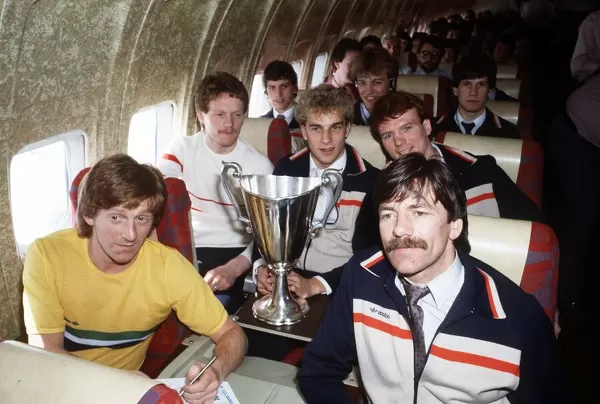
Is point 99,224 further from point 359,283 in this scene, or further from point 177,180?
point 359,283

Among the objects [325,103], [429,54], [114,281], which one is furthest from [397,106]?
[429,54]

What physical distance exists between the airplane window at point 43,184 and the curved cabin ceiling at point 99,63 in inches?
3.4

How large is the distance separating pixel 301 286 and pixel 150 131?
2.35 metres

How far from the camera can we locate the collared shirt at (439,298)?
1888 millimetres

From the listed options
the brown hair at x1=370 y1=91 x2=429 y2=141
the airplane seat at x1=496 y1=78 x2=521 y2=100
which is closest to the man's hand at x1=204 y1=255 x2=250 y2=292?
the brown hair at x1=370 y1=91 x2=429 y2=141

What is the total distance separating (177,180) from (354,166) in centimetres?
117

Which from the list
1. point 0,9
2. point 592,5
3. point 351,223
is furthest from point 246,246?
point 592,5

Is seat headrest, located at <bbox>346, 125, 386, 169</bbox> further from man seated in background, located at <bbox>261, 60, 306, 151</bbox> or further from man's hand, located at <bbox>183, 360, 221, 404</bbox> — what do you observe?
man's hand, located at <bbox>183, 360, 221, 404</bbox>

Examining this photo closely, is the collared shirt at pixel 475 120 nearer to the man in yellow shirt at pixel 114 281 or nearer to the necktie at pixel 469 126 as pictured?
the necktie at pixel 469 126

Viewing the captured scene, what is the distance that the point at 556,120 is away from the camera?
4980mm

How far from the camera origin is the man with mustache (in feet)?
5.87

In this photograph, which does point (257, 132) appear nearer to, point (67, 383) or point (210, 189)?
point (210, 189)

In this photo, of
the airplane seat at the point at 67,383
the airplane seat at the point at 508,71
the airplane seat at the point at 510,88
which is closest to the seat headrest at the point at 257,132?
the airplane seat at the point at 67,383

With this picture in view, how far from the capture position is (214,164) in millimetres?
3730
